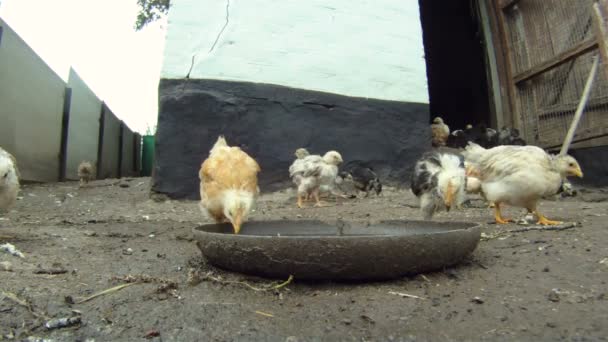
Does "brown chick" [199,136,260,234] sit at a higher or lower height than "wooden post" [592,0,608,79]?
lower

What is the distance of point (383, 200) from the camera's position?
5703mm

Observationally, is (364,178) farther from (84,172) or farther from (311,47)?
(84,172)

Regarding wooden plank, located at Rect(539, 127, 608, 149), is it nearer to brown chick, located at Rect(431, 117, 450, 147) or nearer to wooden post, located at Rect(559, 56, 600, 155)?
wooden post, located at Rect(559, 56, 600, 155)

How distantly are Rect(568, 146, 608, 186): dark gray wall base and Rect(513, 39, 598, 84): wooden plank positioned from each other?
1300 millimetres

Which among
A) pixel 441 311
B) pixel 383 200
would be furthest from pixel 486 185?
pixel 441 311

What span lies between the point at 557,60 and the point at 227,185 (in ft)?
18.1

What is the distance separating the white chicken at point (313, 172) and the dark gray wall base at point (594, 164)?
3466mm

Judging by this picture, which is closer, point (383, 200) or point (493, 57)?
point (383, 200)

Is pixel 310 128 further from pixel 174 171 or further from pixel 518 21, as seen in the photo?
pixel 518 21

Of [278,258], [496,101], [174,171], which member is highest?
[496,101]

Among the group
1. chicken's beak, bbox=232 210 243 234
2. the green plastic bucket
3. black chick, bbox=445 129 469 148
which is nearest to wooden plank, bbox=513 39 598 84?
black chick, bbox=445 129 469 148

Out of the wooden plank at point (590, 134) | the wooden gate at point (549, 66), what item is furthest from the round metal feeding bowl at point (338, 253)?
the wooden gate at point (549, 66)

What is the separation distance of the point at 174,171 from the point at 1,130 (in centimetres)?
355

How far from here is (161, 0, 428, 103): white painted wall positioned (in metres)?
5.63
